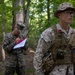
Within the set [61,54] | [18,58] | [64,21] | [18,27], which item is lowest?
[18,58]

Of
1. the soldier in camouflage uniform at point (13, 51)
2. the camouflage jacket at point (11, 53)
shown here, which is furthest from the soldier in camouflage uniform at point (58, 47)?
the camouflage jacket at point (11, 53)

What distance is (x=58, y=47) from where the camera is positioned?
144 inches

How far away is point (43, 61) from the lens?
3670 mm

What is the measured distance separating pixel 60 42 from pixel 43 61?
361 millimetres

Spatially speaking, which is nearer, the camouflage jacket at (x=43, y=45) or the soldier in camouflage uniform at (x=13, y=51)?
the camouflage jacket at (x=43, y=45)

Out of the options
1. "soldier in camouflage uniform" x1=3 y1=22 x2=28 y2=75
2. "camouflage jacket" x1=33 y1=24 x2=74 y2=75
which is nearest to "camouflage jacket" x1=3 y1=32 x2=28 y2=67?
"soldier in camouflage uniform" x1=3 y1=22 x2=28 y2=75

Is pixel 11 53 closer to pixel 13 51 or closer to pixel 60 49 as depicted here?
pixel 13 51

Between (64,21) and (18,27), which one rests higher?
(64,21)

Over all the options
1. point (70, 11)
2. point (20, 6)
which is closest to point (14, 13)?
point (20, 6)

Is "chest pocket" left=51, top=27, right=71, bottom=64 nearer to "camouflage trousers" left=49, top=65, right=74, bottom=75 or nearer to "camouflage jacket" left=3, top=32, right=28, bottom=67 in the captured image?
"camouflage trousers" left=49, top=65, right=74, bottom=75

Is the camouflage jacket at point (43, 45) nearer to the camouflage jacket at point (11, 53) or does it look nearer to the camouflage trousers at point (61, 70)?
the camouflage trousers at point (61, 70)

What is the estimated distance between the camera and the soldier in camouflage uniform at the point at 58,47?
11.9ft

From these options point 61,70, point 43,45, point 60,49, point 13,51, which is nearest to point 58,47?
point 60,49

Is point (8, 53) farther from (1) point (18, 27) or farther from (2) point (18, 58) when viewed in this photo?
(1) point (18, 27)
